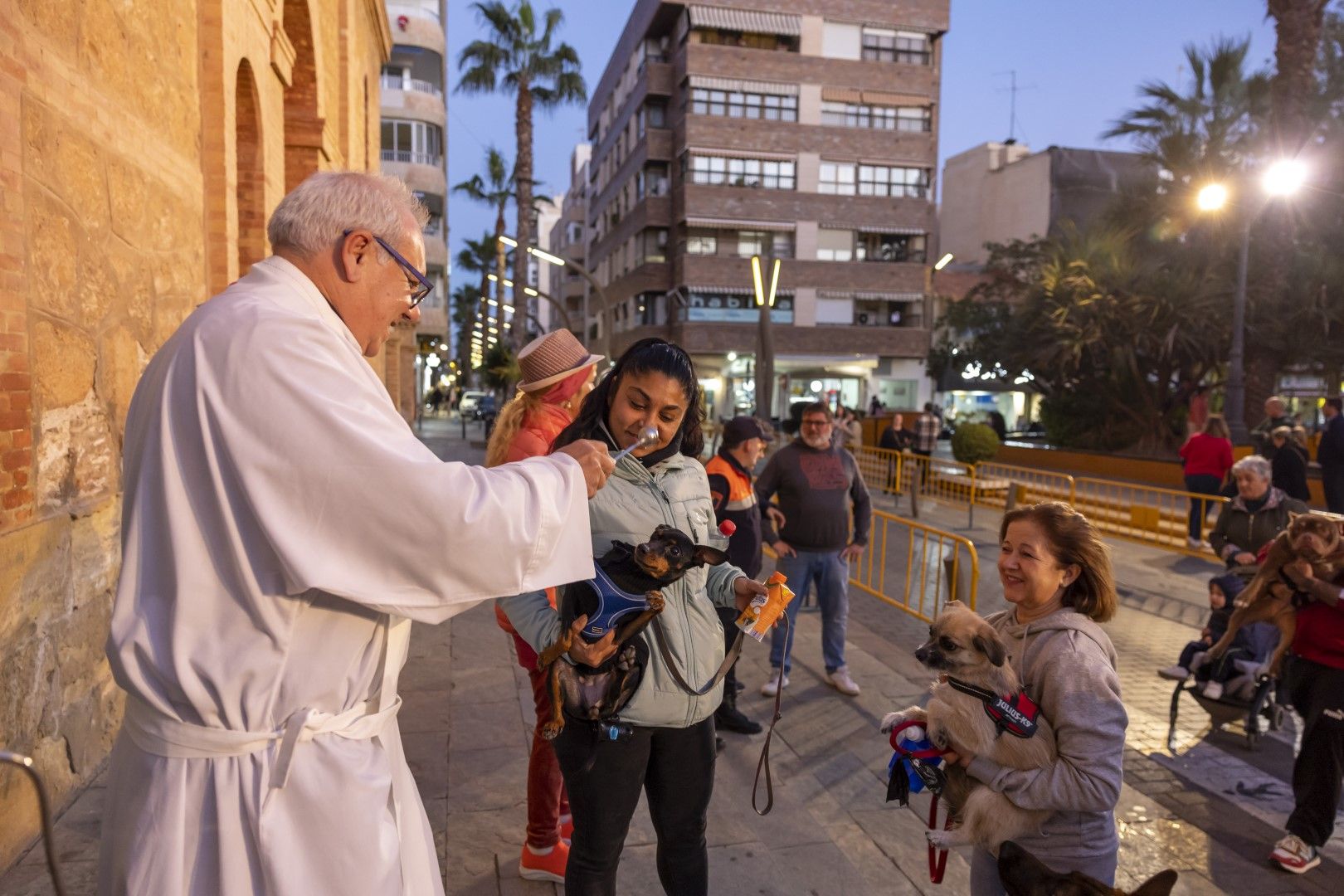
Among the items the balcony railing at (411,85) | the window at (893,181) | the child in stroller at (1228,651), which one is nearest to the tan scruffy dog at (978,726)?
the child in stroller at (1228,651)

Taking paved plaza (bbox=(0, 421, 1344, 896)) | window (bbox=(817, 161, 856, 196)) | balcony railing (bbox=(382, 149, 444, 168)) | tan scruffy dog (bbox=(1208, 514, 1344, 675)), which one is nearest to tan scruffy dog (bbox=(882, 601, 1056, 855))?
paved plaza (bbox=(0, 421, 1344, 896))

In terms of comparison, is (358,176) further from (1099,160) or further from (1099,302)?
(1099,160)

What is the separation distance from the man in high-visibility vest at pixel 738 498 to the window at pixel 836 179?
37108 mm

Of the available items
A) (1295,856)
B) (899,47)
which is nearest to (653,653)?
(1295,856)

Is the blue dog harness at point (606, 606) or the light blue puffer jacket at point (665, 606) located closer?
the blue dog harness at point (606, 606)

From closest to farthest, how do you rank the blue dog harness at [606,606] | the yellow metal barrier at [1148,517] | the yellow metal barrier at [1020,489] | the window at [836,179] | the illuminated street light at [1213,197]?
1. the blue dog harness at [606,606]
2. the yellow metal barrier at [1148,517]
3. the yellow metal barrier at [1020,489]
4. the illuminated street light at [1213,197]
5. the window at [836,179]

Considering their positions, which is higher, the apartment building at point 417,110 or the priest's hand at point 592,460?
the apartment building at point 417,110

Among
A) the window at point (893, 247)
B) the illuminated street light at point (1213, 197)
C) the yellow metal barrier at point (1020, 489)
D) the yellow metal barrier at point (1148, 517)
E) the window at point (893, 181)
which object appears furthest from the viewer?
the window at point (893, 247)

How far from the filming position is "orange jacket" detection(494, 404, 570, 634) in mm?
3407

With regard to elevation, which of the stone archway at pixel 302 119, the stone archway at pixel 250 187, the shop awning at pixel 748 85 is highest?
the shop awning at pixel 748 85

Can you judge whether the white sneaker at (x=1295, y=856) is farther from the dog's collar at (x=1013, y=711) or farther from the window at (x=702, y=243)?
the window at (x=702, y=243)

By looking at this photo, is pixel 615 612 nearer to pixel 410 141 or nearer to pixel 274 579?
pixel 274 579

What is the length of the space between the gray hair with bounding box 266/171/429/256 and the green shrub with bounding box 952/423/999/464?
17784 mm

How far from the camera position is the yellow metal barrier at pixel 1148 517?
11.4 meters
